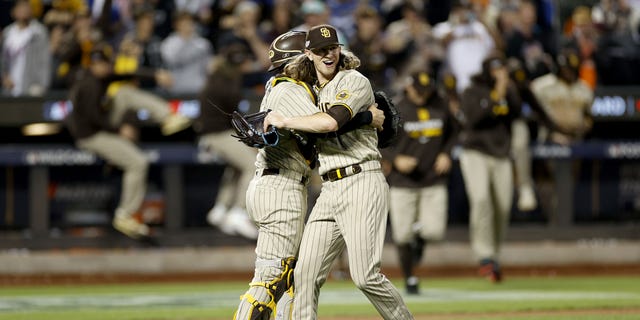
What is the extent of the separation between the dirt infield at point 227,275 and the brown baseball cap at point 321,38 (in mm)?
8299

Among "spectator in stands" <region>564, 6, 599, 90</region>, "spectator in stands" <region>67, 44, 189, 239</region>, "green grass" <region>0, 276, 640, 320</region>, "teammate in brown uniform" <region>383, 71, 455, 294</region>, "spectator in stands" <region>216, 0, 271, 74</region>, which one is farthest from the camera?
"spectator in stands" <region>564, 6, 599, 90</region>

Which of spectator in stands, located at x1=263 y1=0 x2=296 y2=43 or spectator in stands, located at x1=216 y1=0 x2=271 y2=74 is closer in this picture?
spectator in stands, located at x1=216 y1=0 x2=271 y2=74

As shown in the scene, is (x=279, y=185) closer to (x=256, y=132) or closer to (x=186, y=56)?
(x=256, y=132)

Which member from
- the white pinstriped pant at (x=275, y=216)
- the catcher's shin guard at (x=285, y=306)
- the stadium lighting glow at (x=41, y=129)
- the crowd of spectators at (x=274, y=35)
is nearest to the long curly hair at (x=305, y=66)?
the white pinstriped pant at (x=275, y=216)

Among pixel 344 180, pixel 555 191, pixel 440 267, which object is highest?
pixel 344 180

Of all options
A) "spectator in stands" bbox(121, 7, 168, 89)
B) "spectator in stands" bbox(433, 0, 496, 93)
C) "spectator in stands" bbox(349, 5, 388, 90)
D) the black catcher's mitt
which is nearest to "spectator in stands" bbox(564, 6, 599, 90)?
"spectator in stands" bbox(433, 0, 496, 93)

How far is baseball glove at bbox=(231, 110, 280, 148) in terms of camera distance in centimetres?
677

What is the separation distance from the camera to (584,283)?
13445 millimetres

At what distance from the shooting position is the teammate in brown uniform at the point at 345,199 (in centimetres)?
688

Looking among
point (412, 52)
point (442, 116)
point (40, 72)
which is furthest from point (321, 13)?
point (40, 72)

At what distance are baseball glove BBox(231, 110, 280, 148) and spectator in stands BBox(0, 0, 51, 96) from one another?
9.06m

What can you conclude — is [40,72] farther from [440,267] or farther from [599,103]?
[599,103]

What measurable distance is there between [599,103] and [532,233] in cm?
193

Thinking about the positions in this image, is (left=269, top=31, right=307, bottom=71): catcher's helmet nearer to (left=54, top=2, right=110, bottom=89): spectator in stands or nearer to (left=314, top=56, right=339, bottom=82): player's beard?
(left=314, top=56, right=339, bottom=82): player's beard
